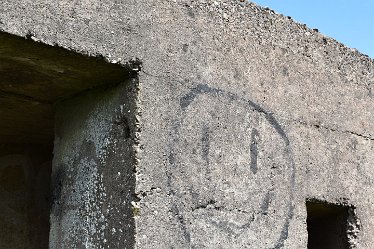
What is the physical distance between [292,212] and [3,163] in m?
1.45

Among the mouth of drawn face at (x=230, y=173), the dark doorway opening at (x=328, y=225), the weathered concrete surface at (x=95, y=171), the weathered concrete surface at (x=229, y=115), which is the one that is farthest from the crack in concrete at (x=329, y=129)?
the weathered concrete surface at (x=95, y=171)

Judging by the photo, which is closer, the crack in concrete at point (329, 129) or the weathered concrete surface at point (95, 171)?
the weathered concrete surface at point (95, 171)

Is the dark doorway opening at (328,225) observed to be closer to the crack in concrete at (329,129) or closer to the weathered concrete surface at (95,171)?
the crack in concrete at (329,129)

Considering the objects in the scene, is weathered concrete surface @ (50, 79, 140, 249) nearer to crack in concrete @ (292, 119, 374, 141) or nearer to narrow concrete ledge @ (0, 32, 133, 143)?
narrow concrete ledge @ (0, 32, 133, 143)

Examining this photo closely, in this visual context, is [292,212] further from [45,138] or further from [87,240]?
[45,138]

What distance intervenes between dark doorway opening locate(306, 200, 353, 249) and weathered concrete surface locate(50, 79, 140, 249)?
0.94 meters

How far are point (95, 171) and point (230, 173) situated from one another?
500mm

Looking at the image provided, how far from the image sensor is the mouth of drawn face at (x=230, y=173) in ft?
8.21

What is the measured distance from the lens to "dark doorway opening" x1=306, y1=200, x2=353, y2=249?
3096mm

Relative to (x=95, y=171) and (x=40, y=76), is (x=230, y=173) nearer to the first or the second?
(x=95, y=171)

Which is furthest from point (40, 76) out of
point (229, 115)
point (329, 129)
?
point (329, 129)

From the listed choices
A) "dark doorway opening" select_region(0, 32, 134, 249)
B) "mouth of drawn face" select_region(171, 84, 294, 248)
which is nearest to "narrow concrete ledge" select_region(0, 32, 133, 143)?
"dark doorway opening" select_region(0, 32, 134, 249)

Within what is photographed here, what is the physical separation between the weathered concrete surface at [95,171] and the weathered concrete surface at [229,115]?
0.04 m

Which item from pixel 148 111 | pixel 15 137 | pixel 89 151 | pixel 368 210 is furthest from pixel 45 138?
pixel 368 210
